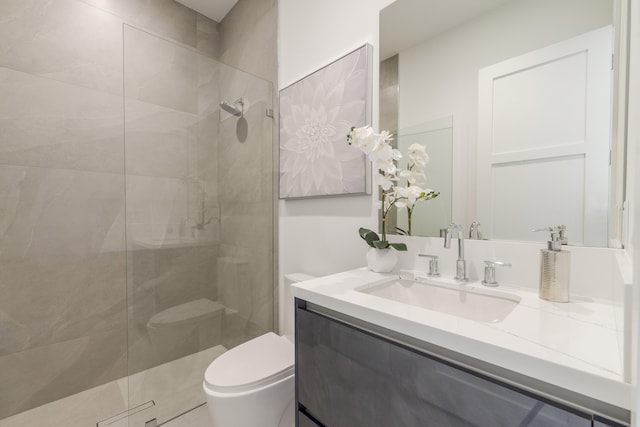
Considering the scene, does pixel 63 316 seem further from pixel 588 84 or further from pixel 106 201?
pixel 588 84

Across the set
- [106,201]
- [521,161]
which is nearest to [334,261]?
[521,161]

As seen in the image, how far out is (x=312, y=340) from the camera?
34.4 inches

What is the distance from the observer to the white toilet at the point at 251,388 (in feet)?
3.60

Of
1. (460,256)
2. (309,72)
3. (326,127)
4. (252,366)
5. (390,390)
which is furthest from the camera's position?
(309,72)

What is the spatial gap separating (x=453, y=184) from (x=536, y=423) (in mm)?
773

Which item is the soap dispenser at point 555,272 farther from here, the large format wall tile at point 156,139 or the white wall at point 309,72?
the large format wall tile at point 156,139

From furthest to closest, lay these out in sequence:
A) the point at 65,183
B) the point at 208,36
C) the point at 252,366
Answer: the point at 208,36 → the point at 65,183 → the point at 252,366

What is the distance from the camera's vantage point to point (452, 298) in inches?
36.9

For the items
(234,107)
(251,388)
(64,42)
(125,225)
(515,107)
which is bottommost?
(251,388)

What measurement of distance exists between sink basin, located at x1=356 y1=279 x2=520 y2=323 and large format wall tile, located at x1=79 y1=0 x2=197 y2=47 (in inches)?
93.8

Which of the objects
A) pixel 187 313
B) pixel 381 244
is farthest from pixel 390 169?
pixel 187 313

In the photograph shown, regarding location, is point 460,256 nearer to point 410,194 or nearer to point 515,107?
point 410,194

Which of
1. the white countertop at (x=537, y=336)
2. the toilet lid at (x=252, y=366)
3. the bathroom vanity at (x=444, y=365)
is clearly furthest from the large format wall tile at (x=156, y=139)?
the white countertop at (x=537, y=336)

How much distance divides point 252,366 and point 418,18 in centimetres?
164
